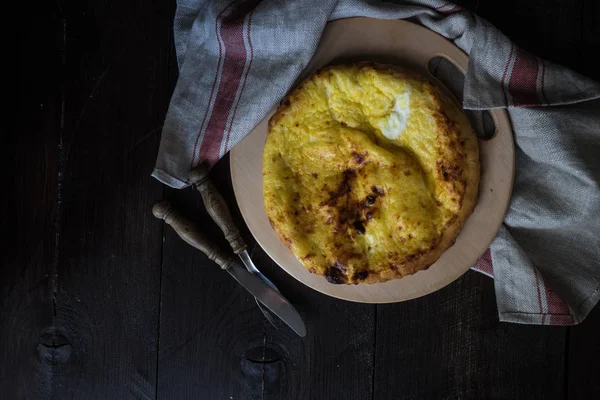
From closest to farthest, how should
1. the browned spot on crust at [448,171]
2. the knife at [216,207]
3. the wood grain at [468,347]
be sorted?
the browned spot on crust at [448,171], the knife at [216,207], the wood grain at [468,347]

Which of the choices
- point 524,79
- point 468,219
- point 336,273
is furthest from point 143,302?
point 524,79

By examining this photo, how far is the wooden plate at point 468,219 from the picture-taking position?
5.81 ft

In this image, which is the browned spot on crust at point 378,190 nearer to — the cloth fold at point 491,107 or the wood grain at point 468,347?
the cloth fold at point 491,107

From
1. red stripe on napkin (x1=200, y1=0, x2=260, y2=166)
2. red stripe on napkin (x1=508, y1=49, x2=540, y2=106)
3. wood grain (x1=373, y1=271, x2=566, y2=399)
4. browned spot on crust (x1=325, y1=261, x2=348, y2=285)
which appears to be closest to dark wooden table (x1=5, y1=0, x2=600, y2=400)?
wood grain (x1=373, y1=271, x2=566, y2=399)

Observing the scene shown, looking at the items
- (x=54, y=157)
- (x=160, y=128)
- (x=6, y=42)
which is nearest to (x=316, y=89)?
(x=160, y=128)

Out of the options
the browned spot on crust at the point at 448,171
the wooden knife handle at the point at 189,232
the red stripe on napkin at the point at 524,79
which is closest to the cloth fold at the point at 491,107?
the red stripe on napkin at the point at 524,79

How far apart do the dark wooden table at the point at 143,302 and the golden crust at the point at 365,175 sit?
34 centimetres

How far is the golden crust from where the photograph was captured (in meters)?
1.63

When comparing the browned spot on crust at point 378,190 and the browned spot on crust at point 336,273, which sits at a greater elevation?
the browned spot on crust at point 378,190

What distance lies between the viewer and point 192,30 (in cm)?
187

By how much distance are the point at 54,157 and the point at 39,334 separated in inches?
25.7

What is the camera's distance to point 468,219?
5.84ft

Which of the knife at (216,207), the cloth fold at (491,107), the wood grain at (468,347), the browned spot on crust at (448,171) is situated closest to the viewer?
the browned spot on crust at (448,171)

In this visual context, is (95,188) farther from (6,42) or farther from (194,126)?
(6,42)
